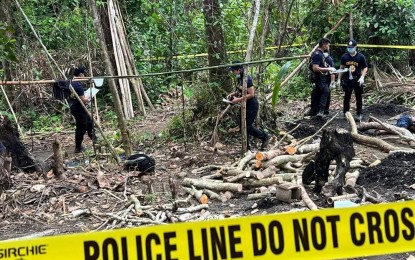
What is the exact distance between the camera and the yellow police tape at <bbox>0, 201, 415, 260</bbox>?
290cm

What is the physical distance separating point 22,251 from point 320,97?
8660mm

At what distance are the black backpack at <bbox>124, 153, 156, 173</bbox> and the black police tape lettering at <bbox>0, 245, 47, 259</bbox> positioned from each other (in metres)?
4.63

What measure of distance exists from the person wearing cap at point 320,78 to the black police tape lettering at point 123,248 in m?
7.98

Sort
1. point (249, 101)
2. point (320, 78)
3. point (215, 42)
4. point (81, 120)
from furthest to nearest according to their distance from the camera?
point (320, 78) < point (215, 42) < point (81, 120) < point (249, 101)

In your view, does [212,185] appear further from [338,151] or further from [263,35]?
[263,35]

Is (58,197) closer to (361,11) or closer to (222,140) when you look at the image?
(222,140)

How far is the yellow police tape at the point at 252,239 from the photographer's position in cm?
290

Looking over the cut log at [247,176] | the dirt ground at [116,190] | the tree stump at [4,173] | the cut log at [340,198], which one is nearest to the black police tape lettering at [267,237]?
the dirt ground at [116,190]

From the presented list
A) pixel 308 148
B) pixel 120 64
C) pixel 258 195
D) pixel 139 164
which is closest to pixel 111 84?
pixel 139 164

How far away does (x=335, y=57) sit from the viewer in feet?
46.3

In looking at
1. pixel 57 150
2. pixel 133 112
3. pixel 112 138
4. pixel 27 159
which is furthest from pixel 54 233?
pixel 133 112

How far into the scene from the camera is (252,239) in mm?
3023

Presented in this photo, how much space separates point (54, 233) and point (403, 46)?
10.2 m

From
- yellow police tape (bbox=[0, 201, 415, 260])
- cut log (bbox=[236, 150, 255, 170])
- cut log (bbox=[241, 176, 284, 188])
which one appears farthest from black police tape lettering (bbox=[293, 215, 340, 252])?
cut log (bbox=[236, 150, 255, 170])
